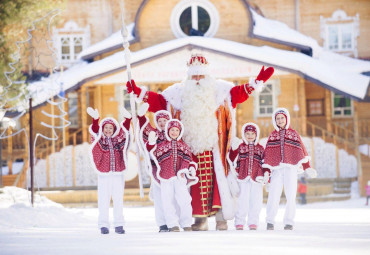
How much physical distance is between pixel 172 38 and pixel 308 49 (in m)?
3.95

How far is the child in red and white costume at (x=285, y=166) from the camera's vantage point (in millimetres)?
10211

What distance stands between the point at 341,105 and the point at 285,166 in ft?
56.1

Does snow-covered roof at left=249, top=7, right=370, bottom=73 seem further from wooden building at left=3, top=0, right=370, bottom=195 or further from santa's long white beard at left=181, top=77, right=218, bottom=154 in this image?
santa's long white beard at left=181, top=77, right=218, bottom=154

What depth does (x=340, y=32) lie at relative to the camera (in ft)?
89.8

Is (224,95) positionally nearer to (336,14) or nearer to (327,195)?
(327,195)

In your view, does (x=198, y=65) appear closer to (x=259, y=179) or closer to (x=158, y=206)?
(x=259, y=179)

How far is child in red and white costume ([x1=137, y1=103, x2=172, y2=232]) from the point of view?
10086mm

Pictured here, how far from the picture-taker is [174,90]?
1058 cm

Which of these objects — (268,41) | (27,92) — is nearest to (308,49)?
(268,41)

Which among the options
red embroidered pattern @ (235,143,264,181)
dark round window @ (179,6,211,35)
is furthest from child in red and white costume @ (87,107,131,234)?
dark round window @ (179,6,211,35)

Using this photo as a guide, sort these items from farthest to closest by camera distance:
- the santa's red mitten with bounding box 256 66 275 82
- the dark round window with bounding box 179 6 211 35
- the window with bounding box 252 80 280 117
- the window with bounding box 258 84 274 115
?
1. the window with bounding box 258 84 274 115
2. the window with bounding box 252 80 280 117
3. the dark round window with bounding box 179 6 211 35
4. the santa's red mitten with bounding box 256 66 275 82

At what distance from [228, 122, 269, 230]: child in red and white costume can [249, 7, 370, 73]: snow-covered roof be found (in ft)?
45.7

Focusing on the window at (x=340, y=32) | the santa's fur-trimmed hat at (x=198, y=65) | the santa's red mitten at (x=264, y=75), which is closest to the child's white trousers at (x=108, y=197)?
the santa's fur-trimmed hat at (x=198, y=65)

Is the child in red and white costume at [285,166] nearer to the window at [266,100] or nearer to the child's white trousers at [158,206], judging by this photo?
the child's white trousers at [158,206]
